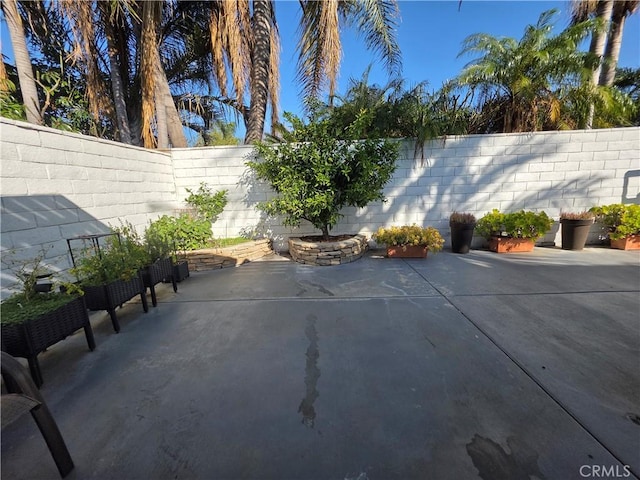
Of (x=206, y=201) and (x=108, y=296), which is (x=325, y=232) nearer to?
(x=206, y=201)

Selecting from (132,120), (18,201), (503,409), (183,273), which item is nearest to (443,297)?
(503,409)

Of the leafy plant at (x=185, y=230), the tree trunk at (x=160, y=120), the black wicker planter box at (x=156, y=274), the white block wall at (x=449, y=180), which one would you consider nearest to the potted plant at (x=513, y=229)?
the white block wall at (x=449, y=180)

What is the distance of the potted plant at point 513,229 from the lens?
460 cm

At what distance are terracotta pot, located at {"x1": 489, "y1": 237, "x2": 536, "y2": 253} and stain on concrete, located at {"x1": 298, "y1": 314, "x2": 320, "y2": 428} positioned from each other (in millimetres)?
4175

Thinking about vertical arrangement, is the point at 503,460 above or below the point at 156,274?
below

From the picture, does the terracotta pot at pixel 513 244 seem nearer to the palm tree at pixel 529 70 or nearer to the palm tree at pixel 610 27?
the palm tree at pixel 529 70

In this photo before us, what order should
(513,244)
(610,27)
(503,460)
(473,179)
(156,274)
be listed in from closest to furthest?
(503,460), (156,274), (513,244), (473,179), (610,27)

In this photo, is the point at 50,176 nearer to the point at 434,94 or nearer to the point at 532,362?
the point at 532,362

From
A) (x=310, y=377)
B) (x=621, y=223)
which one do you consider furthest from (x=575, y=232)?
(x=310, y=377)

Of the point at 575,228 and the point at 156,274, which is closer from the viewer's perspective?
the point at 156,274

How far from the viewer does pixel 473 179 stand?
5105 millimetres

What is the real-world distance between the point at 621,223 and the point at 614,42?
16.0 ft

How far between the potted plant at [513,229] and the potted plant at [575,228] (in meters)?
0.29

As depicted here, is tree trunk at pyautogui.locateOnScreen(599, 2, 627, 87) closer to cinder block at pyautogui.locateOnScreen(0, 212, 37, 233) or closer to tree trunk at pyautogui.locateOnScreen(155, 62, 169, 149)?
tree trunk at pyautogui.locateOnScreen(155, 62, 169, 149)
